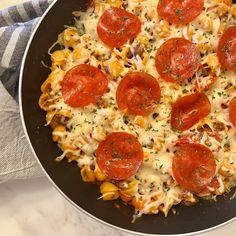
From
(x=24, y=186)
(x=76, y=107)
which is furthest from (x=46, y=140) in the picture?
(x=24, y=186)

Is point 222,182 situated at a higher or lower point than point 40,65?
lower

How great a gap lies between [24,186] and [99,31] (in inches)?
22.1

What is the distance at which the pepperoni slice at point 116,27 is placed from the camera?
1191mm

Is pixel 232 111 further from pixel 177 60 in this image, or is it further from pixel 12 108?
pixel 12 108

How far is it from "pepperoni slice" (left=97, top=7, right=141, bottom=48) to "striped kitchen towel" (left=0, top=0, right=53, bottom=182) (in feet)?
0.74

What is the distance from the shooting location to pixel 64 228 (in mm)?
1365

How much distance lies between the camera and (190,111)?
118cm

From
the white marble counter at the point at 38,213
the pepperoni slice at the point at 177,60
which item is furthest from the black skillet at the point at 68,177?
the pepperoni slice at the point at 177,60

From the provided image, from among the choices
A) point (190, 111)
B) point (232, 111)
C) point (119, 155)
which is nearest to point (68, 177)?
point (119, 155)

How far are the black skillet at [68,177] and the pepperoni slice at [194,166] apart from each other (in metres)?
0.10

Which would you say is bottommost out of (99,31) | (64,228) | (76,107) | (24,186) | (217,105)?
(64,228)

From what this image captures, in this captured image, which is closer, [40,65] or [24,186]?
[40,65]

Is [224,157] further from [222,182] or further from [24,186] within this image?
[24,186]

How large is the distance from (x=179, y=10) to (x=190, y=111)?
29 centimetres
